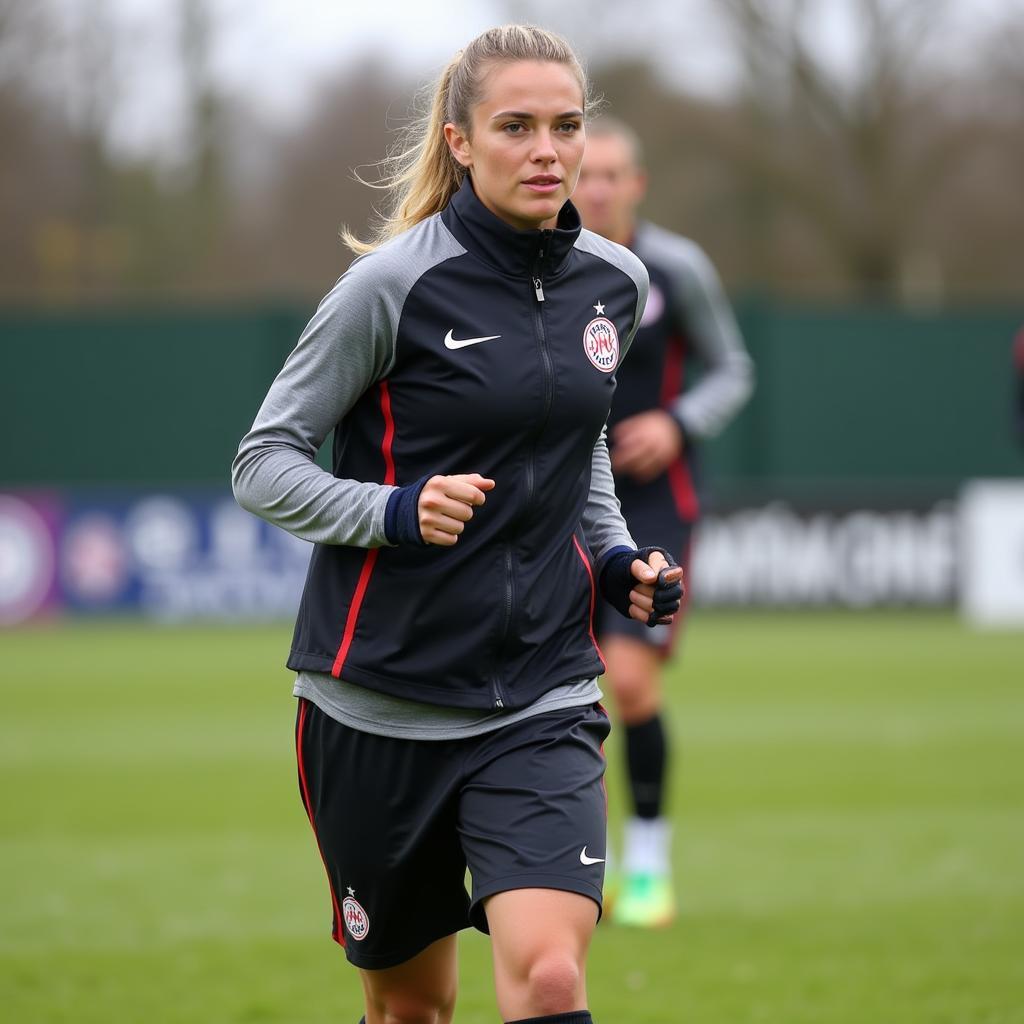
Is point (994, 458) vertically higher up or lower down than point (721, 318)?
lower down

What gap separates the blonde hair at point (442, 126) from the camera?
11.8 ft

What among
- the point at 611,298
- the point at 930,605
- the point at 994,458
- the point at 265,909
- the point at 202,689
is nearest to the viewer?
the point at 611,298

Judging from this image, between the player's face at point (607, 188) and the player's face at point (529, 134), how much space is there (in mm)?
2707

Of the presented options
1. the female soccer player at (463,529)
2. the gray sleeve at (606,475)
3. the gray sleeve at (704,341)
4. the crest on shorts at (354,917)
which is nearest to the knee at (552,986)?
the female soccer player at (463,529)

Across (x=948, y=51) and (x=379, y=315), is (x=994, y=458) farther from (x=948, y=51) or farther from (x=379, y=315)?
(x=379, y=315)

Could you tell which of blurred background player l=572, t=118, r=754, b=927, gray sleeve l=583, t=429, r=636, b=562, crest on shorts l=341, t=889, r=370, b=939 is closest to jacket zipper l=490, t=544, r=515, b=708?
gray sleeve l=583, t=429, r=636, b=562

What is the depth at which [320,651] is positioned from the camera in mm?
A: 3625

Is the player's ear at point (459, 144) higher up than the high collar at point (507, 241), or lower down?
higher up

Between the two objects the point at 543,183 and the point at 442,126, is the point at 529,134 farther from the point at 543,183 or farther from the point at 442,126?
the point at 442,126

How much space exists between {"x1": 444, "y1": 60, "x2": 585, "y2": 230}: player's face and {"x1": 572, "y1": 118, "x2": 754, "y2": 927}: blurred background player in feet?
9.00

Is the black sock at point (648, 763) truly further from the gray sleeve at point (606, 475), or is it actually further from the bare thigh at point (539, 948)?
the bare thigh at point (539, 948)

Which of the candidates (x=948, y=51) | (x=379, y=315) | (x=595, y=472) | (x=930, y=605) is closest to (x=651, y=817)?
(x=595, y=472)

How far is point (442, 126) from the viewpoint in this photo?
3.79 metres

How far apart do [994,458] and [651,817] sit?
1630 cm
